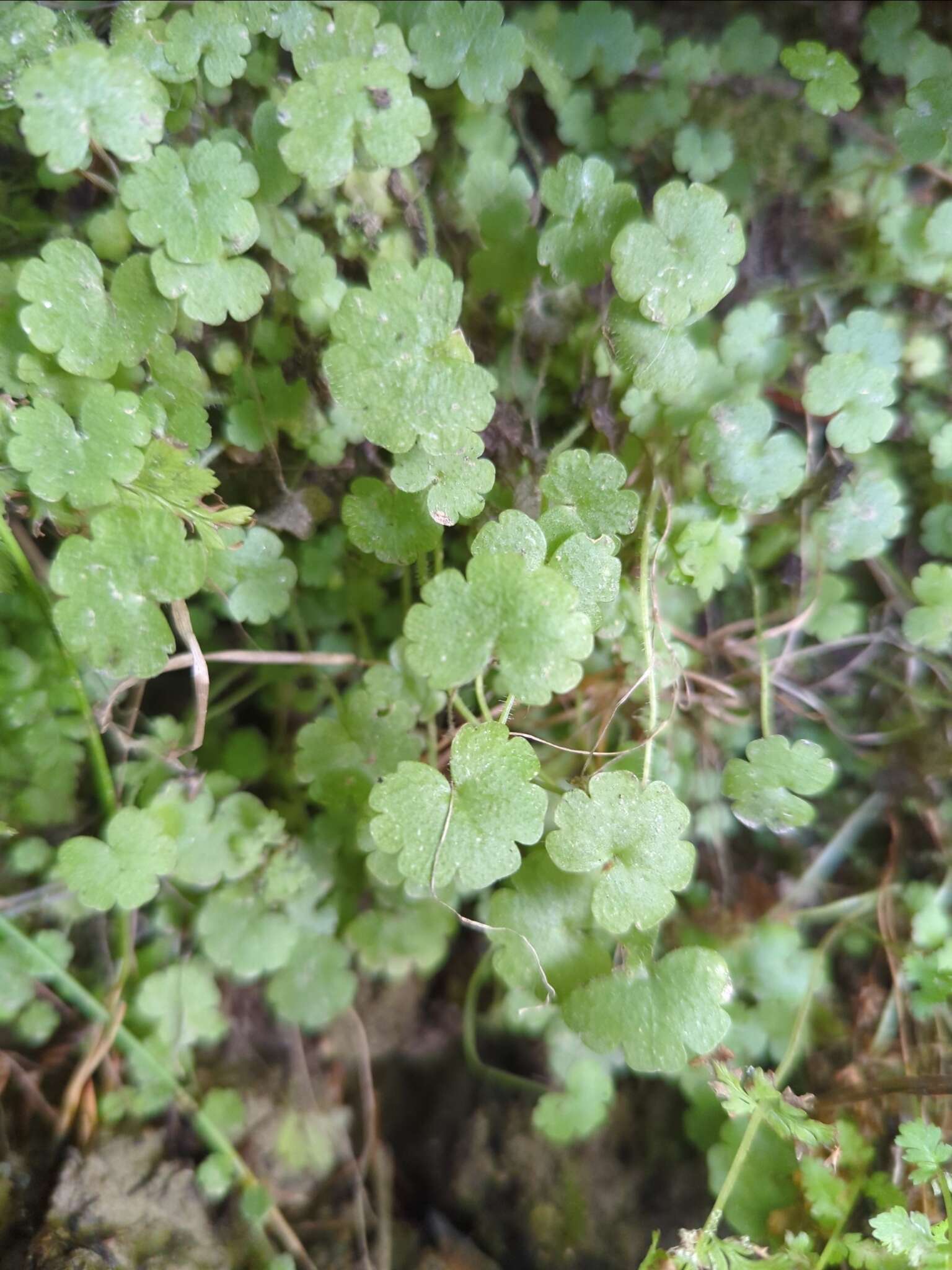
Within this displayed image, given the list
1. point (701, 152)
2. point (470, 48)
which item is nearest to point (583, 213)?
point (470, 48)

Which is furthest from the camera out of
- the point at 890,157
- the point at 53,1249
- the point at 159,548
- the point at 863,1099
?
the point at 890,157

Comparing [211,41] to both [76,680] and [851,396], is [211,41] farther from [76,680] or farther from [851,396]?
[851,396]

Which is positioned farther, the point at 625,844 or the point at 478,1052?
the point at 478,1052

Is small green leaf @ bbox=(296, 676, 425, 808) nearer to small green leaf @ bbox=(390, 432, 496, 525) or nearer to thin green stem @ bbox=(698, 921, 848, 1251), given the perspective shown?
small green leaf @ bbox=(390, 432, 496, 525)

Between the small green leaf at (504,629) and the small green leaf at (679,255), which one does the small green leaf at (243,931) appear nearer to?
the small green leaf at (504,629)

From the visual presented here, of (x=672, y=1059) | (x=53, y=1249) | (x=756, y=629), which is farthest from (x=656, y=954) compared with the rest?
(x=53, y=1249)

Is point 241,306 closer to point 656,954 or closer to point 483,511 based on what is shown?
point 483,511

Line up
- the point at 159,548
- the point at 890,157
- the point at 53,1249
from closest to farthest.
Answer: the point at 159,548, the point at 53,1249, the point at 890,157
